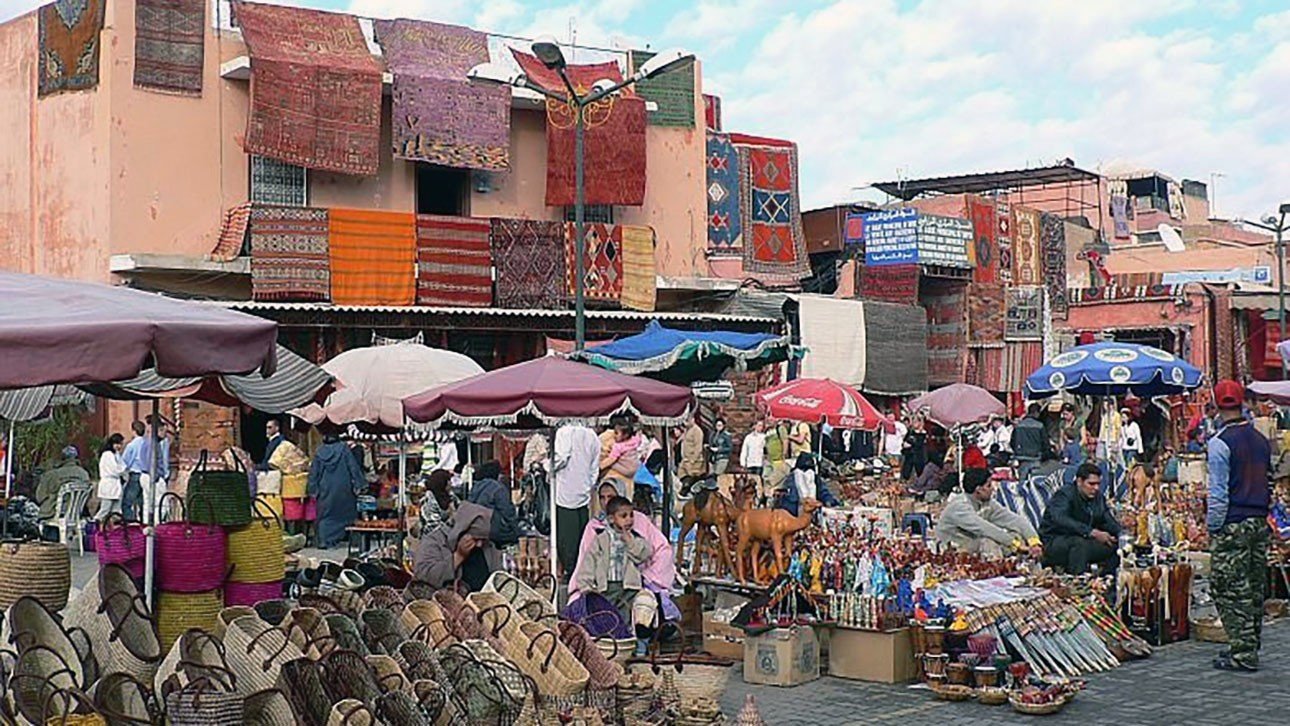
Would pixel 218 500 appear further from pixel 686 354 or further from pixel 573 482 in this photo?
pixel 573 482

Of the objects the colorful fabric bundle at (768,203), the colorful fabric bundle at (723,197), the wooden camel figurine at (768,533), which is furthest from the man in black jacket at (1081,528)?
the colorful fabric bundle at (768,203)

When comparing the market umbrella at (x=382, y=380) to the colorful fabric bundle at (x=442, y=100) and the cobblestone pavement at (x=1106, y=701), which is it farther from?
the colorful fabric bundle at (x=442, y=100)

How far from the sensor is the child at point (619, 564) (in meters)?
10.2

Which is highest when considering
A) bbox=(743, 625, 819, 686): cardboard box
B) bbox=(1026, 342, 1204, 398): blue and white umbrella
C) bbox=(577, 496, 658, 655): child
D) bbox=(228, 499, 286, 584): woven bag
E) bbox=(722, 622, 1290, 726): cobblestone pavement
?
bbox=(1026, 342, 1204, 398): blue and white umbrella

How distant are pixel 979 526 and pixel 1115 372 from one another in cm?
292

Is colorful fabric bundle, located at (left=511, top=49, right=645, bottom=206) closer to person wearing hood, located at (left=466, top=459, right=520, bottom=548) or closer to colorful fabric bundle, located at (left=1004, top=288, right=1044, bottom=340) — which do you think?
colorful fabric bundle, located at (left=1004, top=288, right=1044, bottom=340)

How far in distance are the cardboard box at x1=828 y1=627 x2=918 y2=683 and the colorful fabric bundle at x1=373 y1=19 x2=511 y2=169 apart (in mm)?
14772

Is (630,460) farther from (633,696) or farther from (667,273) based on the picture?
(667,273)

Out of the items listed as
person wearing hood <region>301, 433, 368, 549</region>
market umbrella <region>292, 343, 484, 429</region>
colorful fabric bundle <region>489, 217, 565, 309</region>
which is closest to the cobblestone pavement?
market umbrella <region>292, 343, 484, 429</region>

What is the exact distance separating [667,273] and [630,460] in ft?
37.3

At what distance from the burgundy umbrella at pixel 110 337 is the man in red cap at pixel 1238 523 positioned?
6.70 meters

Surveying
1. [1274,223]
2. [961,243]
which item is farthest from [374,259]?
[1274,223]

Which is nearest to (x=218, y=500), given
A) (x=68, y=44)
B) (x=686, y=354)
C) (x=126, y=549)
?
(x=126, y=549)

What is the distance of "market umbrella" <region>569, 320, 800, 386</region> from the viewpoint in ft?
42.1
